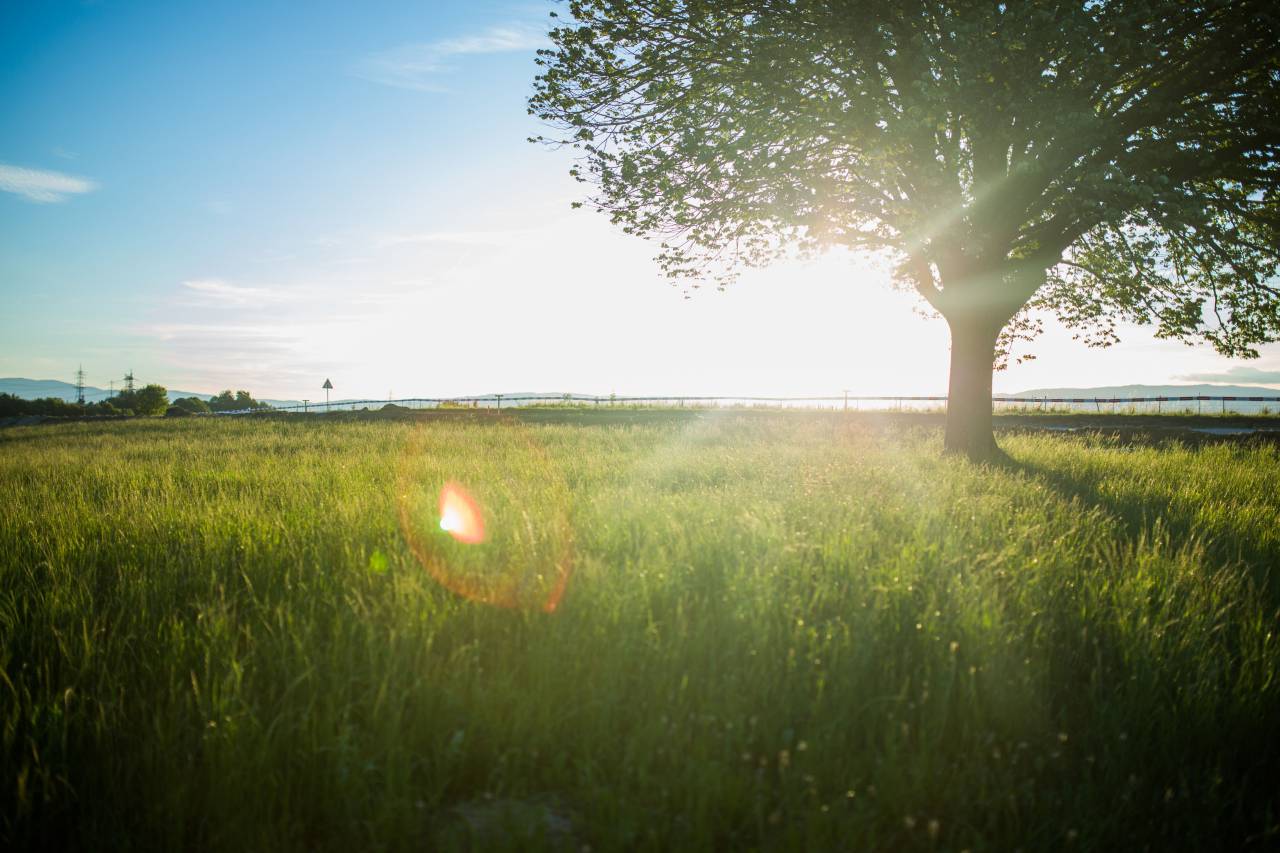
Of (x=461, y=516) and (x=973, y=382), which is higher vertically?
(x=973, y=382)

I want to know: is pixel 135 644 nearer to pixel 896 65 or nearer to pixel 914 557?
pixel 914 557

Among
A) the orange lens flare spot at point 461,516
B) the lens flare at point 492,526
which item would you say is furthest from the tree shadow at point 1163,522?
the orange lens flare spot at point 461,516

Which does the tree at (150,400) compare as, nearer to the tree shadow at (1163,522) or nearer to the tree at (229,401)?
the tree at (229,401)

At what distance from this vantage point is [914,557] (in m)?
4.03

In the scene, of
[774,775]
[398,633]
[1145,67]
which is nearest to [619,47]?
[1145,67]

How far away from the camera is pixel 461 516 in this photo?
5.26m

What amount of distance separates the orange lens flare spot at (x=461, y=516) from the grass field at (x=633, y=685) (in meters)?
0.20

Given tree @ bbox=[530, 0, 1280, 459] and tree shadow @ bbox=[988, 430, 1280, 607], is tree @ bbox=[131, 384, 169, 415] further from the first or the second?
tree shadow @ bbox=[988, 430, 1280, 607]

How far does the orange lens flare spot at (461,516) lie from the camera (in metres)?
4.57

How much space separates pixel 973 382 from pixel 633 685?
12.5 meters

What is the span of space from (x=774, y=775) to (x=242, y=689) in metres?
2.21

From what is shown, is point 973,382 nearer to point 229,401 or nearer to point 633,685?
point 633,685

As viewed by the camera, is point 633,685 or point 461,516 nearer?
point 633,685

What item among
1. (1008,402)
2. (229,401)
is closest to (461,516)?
(1008,402)
